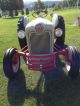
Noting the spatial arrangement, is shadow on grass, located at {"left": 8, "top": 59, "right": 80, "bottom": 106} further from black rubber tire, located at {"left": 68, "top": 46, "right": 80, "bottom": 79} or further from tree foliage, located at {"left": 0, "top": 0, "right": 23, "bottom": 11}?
tree foliage, located at {"left": 0, "top": 0, "right": 23, "bottom": 11}

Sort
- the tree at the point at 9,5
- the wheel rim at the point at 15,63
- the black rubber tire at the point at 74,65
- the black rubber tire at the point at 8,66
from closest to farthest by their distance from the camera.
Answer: the black rubber tire at the point at 74,65 → the black rubber tire at the point at 8,66 → the wheel rim at the point at 15,63 → the tree at the point at 9,5

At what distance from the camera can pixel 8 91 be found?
6.75 metres

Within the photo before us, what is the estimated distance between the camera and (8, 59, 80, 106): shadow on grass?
6.07 metres

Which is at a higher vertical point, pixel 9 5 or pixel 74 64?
pixel 74 64

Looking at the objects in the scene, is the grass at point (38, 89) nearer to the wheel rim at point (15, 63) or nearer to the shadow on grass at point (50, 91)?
the shadow on grass at point (50, 91)

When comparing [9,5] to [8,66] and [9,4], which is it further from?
[8,66]

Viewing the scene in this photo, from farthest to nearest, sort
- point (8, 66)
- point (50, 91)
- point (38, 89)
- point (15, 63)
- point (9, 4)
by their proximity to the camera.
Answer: point (9, 4), point (15, 63), point (8, 66), point (38, 89), point (50, 91)

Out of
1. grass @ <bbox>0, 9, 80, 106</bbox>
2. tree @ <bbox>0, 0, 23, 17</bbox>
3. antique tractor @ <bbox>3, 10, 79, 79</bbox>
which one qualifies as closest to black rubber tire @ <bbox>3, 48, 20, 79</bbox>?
antique tractor @ <bbox>3, 10, 79, 79</bbox>

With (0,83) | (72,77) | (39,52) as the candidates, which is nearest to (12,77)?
(0,83)

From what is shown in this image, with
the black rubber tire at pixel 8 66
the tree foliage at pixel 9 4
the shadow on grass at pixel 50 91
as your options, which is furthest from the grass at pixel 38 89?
the tree foliage at pixel 9 4

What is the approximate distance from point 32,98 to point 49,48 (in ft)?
4.84

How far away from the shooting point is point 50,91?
21.5ft

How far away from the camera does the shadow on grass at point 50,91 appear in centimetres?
607

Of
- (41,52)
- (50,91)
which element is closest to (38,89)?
(50,91)
